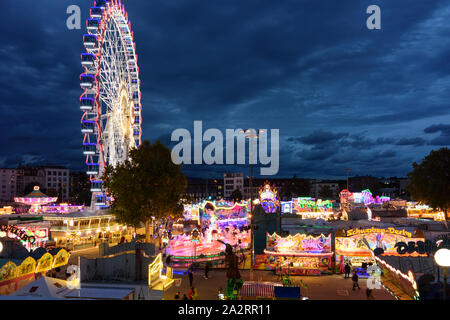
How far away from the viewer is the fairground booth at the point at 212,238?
24.1 meters

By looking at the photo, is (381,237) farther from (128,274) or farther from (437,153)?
(437,153)

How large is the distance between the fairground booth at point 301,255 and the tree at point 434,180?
22187mm

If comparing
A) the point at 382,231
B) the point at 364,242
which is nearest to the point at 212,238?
the point at 364,242

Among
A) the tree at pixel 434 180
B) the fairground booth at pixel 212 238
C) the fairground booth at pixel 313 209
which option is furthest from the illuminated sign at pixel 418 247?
the fairground booth at pixel 313 209

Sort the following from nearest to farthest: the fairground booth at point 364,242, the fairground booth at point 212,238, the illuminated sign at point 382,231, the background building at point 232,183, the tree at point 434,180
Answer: the illuminated sign at point 382,231
the fairground booth at point 364,242
the fairground booth at point 212,238
the tree at point 434,180
the background building at point 232,183

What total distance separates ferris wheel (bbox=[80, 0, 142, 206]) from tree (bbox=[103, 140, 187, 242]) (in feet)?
35.0

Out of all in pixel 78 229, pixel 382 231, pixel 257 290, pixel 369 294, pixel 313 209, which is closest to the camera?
pixel 257 290

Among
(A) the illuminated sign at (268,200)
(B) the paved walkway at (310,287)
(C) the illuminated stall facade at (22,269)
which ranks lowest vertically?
(B) the paved walkway at (310,287)

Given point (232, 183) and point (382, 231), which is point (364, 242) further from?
point (232, 183)

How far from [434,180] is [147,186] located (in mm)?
30558

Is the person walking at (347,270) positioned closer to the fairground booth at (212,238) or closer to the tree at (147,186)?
the fairground booth at (212,238)

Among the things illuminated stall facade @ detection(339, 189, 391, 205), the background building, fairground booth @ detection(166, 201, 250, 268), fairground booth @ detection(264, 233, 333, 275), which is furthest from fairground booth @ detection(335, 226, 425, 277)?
the background building

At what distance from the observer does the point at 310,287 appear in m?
18.6

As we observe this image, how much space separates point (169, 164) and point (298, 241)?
1236cm
